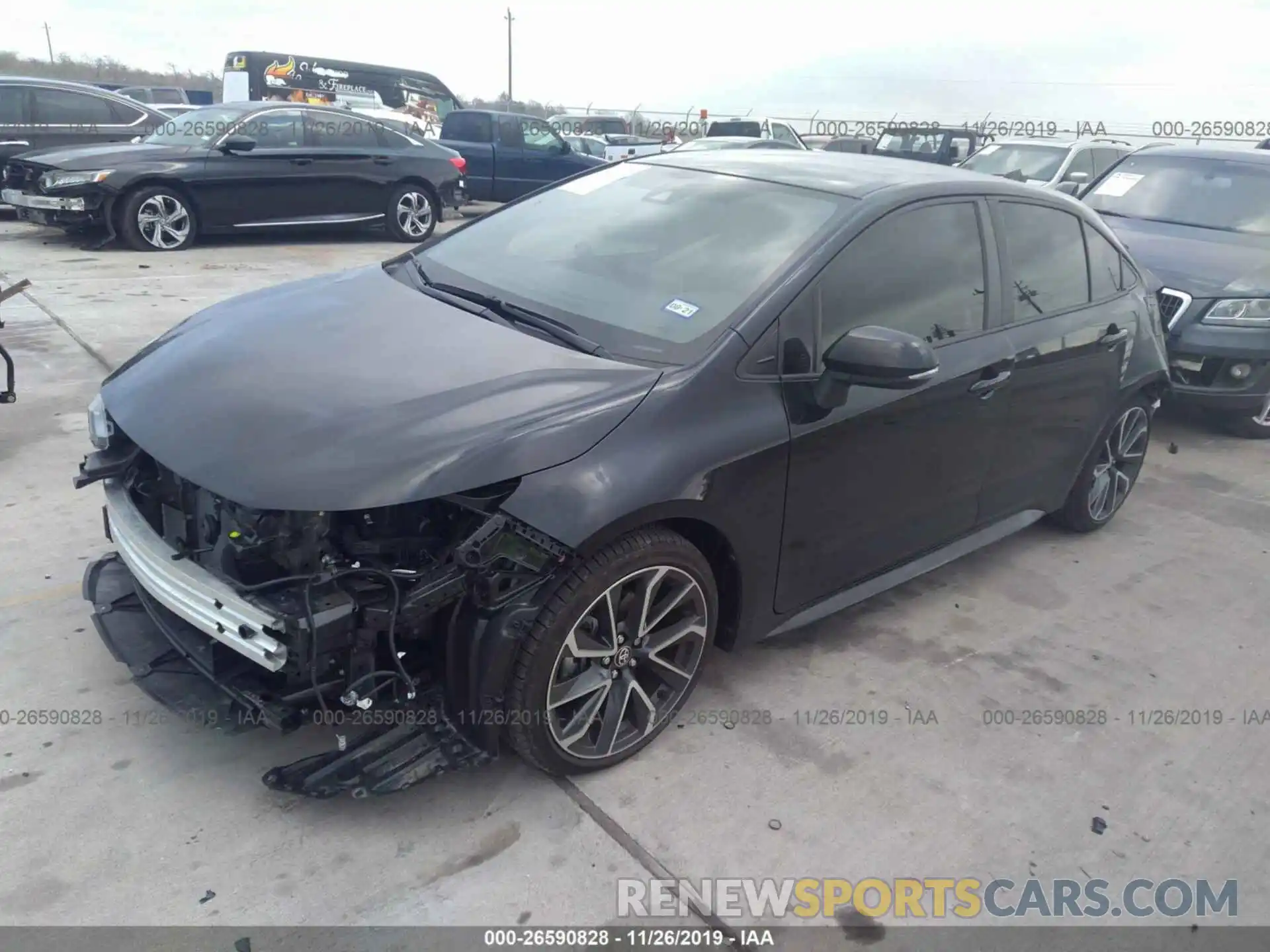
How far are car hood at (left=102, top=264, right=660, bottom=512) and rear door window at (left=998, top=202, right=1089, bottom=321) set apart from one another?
178cm

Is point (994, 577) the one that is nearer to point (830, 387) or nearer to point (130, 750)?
point (830, 387)

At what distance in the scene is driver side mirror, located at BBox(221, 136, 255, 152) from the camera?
9.97 metres

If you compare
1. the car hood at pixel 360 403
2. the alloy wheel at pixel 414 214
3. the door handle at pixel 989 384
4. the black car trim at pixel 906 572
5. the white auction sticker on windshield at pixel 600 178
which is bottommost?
the black car trim at pixel 906 572

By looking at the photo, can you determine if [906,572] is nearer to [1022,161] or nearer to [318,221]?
[318,221]

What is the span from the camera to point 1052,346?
3.92m

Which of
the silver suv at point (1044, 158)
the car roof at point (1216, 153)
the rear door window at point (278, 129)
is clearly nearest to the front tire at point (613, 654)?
the car roof at point (1216, 153)

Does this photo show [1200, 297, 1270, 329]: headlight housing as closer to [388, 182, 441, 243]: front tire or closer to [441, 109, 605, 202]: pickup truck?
[388, 182, 441, 243]: front tire

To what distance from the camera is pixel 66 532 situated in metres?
4.04

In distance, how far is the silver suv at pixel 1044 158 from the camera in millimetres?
11805

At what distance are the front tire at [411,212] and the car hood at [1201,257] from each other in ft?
25.3

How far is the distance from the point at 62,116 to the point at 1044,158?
37.8ft

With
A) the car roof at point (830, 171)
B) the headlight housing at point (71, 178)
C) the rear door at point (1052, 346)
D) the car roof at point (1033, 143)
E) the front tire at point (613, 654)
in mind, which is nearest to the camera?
the front tire at point (613, 654)

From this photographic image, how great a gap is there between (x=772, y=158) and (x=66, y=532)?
10.5ft

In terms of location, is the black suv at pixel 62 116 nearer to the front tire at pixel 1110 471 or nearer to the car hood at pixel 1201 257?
the car hood at pixel 1201 257
